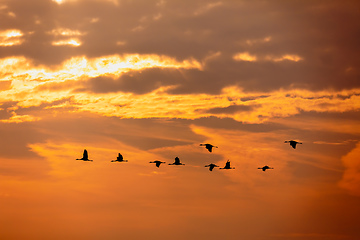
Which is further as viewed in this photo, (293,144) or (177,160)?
(177,160)

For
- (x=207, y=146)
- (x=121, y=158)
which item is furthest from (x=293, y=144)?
(x=121, y=158)

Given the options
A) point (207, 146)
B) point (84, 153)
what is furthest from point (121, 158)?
point (207, 146)

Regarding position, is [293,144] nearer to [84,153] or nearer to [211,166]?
[211,166]

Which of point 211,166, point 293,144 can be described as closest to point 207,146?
point 211,166

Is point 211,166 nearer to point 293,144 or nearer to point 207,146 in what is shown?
point 207,146

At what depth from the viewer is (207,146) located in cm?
18575

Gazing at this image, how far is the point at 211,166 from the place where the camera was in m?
193

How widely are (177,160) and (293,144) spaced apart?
110 ft

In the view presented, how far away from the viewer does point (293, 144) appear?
592ft

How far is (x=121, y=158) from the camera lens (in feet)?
616

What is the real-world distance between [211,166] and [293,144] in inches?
967

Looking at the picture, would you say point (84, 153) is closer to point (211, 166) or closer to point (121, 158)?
point (121, 158)

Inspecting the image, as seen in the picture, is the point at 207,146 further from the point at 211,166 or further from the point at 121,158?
the point at 121,158

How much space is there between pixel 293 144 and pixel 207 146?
2238cm
